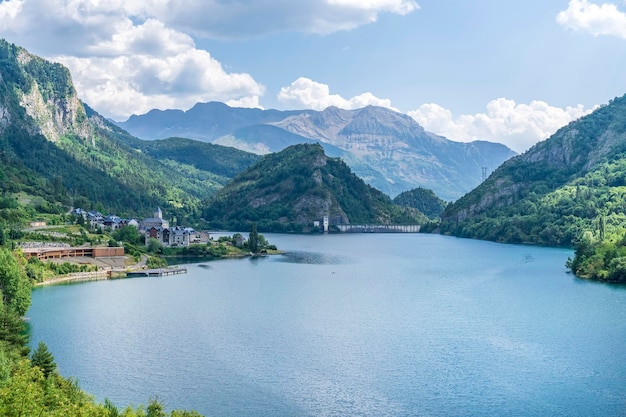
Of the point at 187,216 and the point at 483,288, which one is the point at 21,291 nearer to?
the point at 483,288

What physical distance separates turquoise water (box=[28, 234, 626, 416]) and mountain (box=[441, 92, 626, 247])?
47.2 metres

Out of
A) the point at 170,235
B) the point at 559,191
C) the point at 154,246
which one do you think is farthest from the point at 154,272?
the point at 559,191

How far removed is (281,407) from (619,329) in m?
28.7

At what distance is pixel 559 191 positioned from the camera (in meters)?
153

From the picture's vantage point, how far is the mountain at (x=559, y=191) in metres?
131

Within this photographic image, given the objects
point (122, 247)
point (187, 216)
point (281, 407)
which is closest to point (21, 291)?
point (281, 407)

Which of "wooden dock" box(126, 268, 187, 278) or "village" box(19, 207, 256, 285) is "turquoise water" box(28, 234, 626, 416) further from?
"village" box(19, 207, 256, 285)

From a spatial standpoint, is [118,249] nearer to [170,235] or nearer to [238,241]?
[170,235]

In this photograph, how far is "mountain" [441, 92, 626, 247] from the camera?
131125 mm

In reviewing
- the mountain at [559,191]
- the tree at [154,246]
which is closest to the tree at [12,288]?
the tree at [154,246]

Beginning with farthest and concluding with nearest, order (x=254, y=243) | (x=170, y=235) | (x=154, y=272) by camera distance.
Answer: (x=254, y=243)
(x=170, y=235)
(x=154, y=272)

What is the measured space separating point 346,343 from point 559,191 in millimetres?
116438

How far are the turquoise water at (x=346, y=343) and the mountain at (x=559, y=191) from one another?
4716cm

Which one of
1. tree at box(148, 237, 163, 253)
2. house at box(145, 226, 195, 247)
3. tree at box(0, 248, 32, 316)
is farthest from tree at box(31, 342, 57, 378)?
house at box(145, 226, 195, 247)
